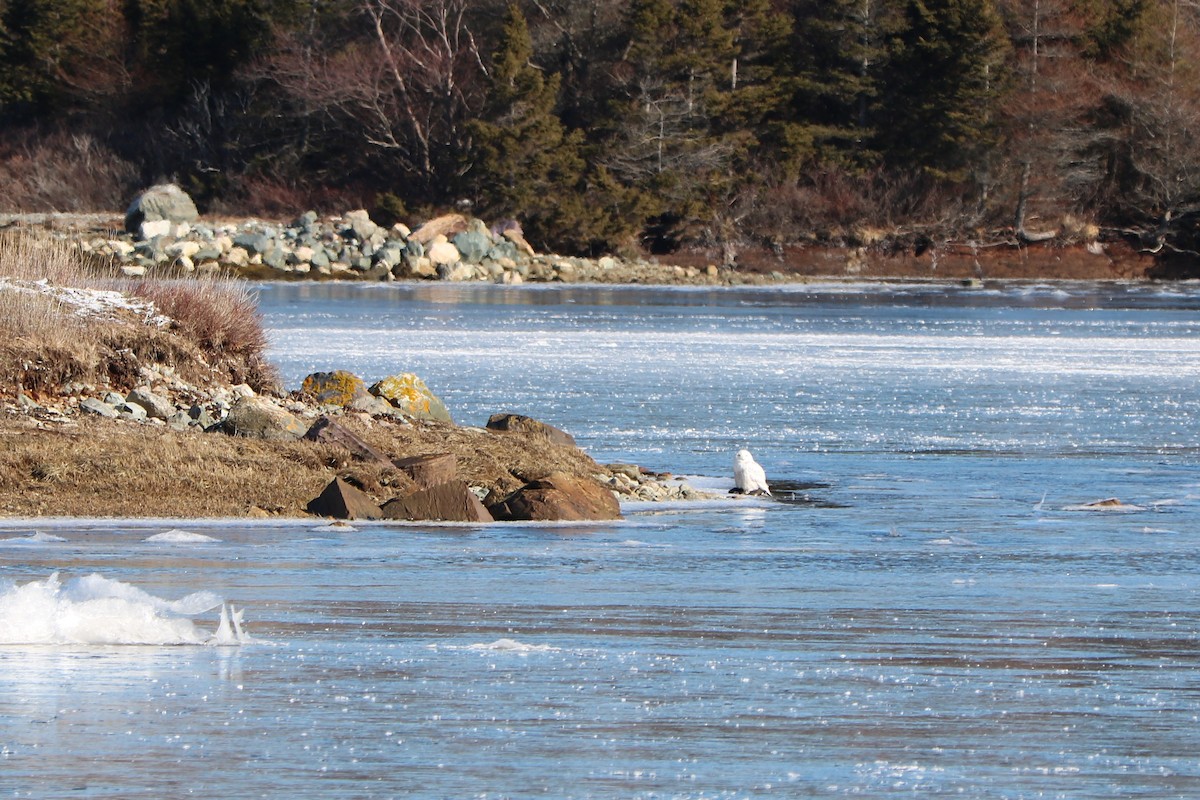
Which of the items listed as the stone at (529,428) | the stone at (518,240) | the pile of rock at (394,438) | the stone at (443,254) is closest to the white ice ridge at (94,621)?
the pile of rock at (394,438)

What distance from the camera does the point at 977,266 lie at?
6331 centimetres

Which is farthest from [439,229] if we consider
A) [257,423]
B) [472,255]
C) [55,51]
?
[257,423]

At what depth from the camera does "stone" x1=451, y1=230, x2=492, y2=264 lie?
5600cm

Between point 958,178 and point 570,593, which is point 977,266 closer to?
point 958,178

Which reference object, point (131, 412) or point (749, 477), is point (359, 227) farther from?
point (749, 477)

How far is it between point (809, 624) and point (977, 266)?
185 feet

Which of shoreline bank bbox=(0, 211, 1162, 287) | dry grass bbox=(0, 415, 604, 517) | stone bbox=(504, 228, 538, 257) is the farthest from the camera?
stone bbox=(504, 228, 538, 257)

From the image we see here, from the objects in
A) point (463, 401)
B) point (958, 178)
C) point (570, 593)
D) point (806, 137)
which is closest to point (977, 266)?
point (958, 178)

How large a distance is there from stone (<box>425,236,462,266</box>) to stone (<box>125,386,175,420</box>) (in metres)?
41.0

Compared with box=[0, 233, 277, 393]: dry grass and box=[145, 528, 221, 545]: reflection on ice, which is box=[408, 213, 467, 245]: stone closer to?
box=[0, 233, 277, 393]: dry grass

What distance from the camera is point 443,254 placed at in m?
55.8

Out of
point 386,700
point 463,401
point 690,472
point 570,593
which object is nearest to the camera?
point 386,700

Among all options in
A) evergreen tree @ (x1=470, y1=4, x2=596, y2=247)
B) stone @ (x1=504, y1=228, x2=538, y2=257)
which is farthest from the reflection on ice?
stone @ (x1=504, y1=228, x2=538, y2=257)

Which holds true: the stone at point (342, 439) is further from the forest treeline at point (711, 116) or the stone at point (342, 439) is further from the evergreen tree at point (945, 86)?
the evergreen tree at point (945, 86)
